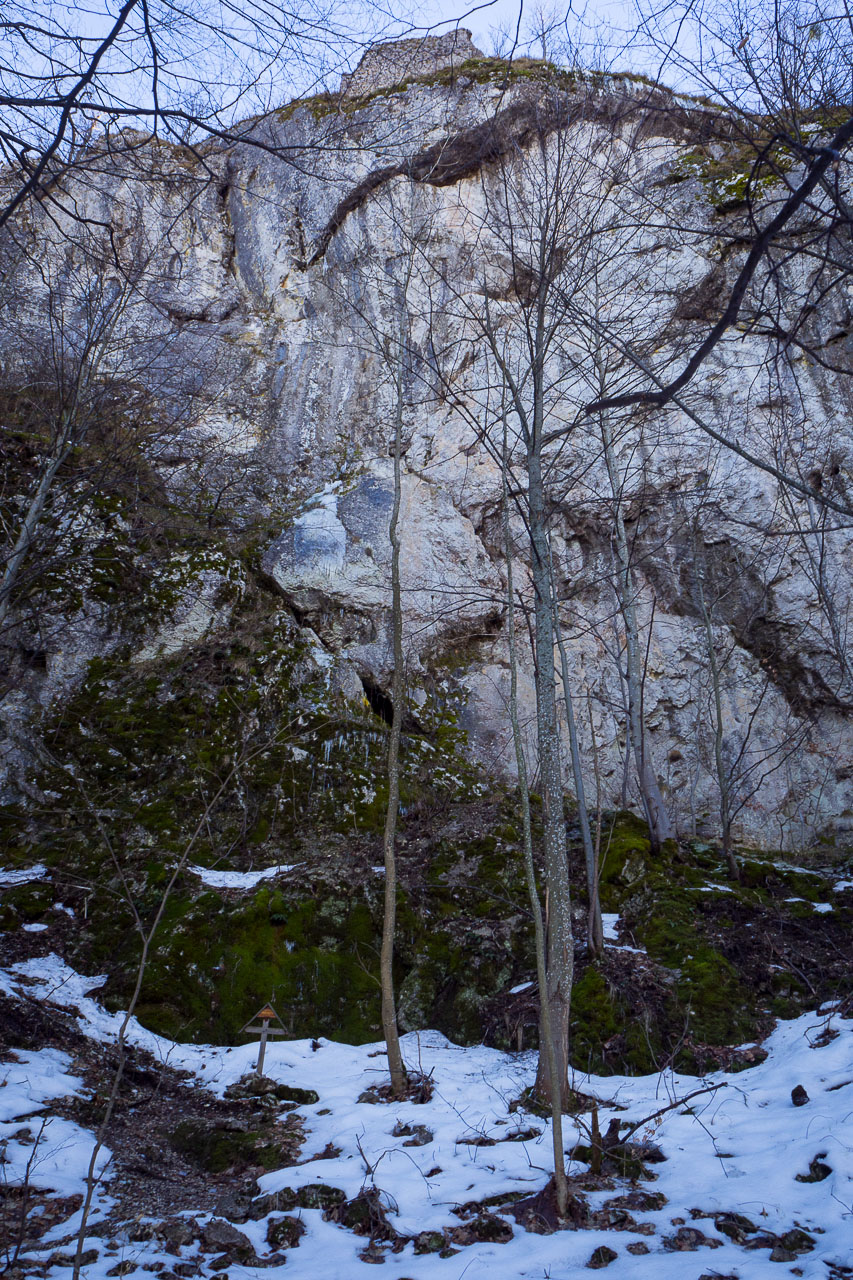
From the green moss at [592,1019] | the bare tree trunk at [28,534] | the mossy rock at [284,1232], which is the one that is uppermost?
the bare tree trunk at [28,534]

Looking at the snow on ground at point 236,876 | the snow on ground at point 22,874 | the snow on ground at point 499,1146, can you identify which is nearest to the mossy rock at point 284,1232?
the snow on ground at point 499,1146

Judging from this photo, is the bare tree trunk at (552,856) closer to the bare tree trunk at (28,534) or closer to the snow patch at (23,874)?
the bare tree trunk at (28,534)

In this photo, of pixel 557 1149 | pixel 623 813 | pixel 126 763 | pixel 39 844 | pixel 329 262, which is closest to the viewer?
pixel 557 1149

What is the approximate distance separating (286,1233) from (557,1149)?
4.52ft

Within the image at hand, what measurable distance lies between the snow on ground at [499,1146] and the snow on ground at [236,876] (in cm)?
157

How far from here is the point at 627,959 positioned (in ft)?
21.1

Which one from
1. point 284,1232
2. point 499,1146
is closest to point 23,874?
point 284,1232

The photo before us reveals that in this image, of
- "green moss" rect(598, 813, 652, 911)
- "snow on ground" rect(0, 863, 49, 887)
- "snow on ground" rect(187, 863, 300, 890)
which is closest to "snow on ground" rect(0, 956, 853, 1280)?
"snow on ground" rect(0, 863, 49, 887)

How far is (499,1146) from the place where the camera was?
4117 millimetres

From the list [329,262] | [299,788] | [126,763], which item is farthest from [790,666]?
[329,262]

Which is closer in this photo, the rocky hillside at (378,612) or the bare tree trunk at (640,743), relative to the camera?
the rocky hillside at (378,612)

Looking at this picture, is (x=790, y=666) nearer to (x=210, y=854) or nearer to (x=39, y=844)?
(x=210, y=854)

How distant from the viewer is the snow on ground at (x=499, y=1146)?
302 centimetres

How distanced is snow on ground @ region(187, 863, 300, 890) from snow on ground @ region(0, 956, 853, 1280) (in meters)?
1.57
